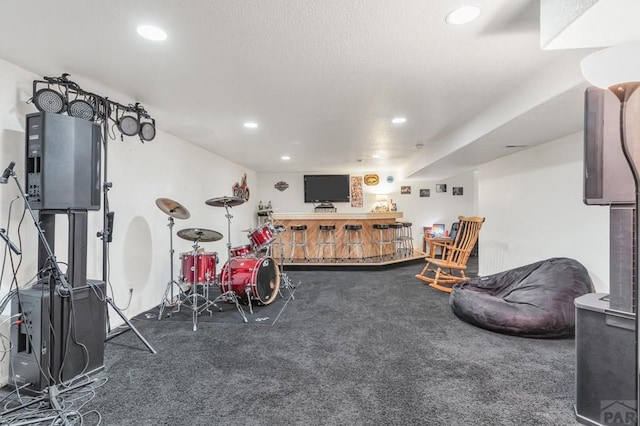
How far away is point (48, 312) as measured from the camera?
2000 millimetres

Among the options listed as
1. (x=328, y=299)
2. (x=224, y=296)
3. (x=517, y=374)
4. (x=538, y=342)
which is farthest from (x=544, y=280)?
(x=224, y=296)

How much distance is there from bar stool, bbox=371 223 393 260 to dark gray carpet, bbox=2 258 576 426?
3241 mm

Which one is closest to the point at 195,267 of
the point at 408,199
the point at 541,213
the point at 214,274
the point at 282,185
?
the point at 214,274

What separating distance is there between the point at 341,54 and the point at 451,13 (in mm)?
735

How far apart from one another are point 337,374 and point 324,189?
21.2 ft

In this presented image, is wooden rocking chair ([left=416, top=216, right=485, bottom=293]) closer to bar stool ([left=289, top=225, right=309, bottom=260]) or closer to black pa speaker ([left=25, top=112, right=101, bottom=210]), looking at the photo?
bar stool ([left=289, top=225, right=309, bottom=260])

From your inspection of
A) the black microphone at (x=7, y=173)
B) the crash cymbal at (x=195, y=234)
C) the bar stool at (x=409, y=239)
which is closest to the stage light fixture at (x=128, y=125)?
the crash cymbal at (x=195, y=234)

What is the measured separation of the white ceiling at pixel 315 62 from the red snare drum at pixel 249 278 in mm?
1793

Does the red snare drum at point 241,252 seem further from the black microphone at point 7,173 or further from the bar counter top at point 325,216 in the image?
the black microphone at point 7,173

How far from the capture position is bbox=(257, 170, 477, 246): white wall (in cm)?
842

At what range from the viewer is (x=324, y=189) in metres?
8.38

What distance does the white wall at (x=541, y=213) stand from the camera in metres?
3.16

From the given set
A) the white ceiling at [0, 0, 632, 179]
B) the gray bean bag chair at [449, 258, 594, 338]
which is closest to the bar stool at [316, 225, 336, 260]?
the white ceiling at [0, 0, 632, 179]

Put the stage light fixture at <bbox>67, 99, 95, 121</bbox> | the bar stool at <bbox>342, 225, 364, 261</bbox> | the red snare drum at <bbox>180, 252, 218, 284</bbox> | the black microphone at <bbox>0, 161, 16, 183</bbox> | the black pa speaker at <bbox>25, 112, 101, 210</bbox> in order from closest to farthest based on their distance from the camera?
the black microphone at <bbox>0, 161, 16, 183</bbox>
the black pa speaker at <bbox>25, 112, 101, 210</bbox>
the stage light fixture at <bbox>67, 99, 95, 121</bbox>
the red snare drum at <bbox>180, 252, 218, 284</bbox>
the bar stool at <bbox>342, 225, 364, 261</bbox>
